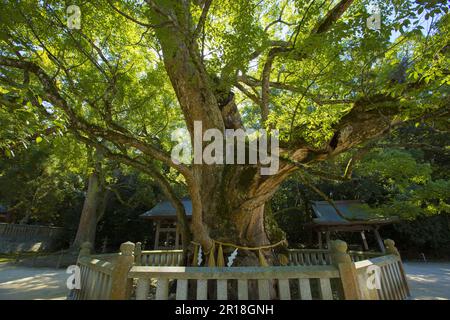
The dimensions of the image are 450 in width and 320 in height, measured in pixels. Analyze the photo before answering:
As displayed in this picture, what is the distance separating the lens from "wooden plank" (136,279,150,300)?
2.39m

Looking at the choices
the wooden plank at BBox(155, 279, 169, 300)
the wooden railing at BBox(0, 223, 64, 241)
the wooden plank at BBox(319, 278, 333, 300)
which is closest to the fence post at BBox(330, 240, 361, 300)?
the wooden plank at BBox(319, 278, 333, 300)

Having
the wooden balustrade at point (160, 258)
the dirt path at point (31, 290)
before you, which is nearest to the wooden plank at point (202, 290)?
the wooden balustrade at point (160, 258)

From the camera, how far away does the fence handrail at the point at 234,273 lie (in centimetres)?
240

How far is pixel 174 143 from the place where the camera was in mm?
9656

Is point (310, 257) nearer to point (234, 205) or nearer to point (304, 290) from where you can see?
point (234, 205)

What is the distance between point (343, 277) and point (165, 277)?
1695 mm

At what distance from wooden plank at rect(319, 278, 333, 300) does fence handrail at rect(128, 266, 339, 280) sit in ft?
0.15

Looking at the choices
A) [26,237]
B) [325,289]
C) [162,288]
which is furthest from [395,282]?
[26,237]

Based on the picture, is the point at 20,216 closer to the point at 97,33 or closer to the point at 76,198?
the point at 76,198

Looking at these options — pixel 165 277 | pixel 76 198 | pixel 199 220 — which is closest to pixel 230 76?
pixel 199 220

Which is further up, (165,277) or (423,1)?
(423,1)

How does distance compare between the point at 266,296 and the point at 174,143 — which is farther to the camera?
the point at 174,143

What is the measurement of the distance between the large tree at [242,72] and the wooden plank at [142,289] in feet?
5.22

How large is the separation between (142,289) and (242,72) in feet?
12.9
